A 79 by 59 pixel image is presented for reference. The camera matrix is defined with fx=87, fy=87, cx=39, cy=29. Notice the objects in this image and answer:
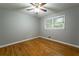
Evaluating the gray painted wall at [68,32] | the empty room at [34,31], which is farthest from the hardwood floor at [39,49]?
the gray painted wall at [68,32]

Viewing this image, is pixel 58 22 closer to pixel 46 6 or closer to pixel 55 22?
pixel 55 22

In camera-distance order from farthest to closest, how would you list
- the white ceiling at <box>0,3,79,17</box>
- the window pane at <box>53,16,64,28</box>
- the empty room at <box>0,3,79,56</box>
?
the window pane at <box>53,16,64,28</box> → the empty room at <box>0,3,79,56</box> → the white ceiling at <box>0,3,79,17</box>

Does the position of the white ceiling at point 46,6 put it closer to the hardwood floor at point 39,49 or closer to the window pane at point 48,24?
the window pane at point 48,24

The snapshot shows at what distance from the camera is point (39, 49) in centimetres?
176

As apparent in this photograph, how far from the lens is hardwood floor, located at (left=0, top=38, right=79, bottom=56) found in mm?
1617

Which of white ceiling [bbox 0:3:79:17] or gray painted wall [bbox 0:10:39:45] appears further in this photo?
gray painted wall [bbox 0:10:39:45]

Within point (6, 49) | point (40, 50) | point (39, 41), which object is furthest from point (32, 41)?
point (6, 49)

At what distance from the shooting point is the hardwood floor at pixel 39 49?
63.7 inches

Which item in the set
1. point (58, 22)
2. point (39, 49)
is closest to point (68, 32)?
point (58, 22)

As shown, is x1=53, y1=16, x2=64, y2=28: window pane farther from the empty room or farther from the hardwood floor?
the hardwood floor

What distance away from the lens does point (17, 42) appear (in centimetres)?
162

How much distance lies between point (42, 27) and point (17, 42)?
1.82ft

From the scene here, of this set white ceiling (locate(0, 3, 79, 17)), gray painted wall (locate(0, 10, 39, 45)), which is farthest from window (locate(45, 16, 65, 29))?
gray painted wall (locate(0, 10, 39, 45))

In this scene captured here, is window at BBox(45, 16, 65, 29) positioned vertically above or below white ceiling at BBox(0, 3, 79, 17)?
below
